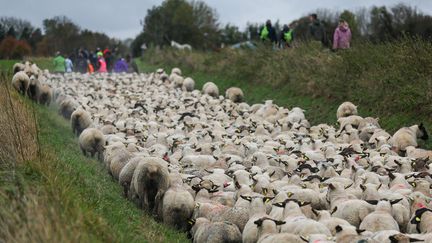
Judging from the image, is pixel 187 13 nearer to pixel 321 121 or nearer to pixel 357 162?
pixel 321 121

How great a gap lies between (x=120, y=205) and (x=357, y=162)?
14.3 feet

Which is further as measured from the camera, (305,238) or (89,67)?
(89,67)

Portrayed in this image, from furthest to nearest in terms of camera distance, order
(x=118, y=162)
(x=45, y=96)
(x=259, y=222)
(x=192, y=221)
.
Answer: (x=45, y=96), (x=118, y=162), (x=192, y=221), (x=259, y=222)

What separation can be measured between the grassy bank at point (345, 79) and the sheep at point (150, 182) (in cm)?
646

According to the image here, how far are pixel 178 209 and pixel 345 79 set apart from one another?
11.1 metres

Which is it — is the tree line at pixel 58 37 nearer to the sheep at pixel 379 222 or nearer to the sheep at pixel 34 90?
the sheep at pixel 34 90

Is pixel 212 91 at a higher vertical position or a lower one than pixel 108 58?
lower

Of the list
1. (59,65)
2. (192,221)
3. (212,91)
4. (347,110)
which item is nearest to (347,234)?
(192,221)

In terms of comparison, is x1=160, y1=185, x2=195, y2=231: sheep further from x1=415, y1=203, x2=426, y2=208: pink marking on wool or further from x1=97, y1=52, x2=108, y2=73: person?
x1=97, y1=52, x2=108, y2=73: person

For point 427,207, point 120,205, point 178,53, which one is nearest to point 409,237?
point 427,207

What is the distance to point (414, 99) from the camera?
1570 centimetres

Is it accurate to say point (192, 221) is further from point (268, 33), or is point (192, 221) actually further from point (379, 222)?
point (268, 33)

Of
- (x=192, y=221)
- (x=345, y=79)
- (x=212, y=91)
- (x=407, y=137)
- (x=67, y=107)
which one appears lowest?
(x=192, y=221)

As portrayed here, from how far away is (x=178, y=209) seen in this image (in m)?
9.40
